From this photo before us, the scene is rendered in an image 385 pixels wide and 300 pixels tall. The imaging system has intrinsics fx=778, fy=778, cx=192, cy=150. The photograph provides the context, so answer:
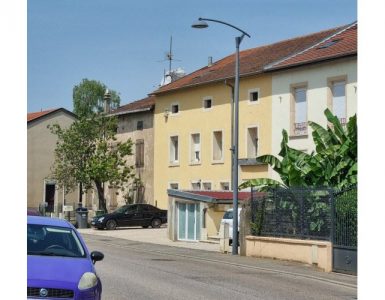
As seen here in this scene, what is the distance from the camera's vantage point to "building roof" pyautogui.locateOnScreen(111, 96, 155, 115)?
52537mm

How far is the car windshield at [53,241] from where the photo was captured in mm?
11211

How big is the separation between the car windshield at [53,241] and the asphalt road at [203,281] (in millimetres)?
2233

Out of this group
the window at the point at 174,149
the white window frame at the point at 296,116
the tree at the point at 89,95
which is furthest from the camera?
the tree at the point at 89,95

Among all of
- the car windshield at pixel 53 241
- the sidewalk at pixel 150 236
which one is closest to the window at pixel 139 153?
the sidewalk at pixel 150 236

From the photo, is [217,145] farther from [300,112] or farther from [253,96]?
[300,112]

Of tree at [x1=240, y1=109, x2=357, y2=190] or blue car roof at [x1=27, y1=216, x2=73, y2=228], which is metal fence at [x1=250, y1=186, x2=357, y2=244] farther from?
blue car roof at [x1=27, y1=216, x2=73, y2=228]

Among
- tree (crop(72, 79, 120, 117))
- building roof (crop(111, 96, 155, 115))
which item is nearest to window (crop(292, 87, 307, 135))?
building roof (crop(111, 96, 155, 115))

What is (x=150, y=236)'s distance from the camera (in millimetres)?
40219

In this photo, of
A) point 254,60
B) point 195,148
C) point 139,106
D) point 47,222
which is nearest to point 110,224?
point 195,148

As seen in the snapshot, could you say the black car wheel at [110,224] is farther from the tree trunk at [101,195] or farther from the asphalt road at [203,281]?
the asphalt road at [203,281]

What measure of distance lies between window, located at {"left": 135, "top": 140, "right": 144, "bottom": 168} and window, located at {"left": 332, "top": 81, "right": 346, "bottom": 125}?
18413 mm
